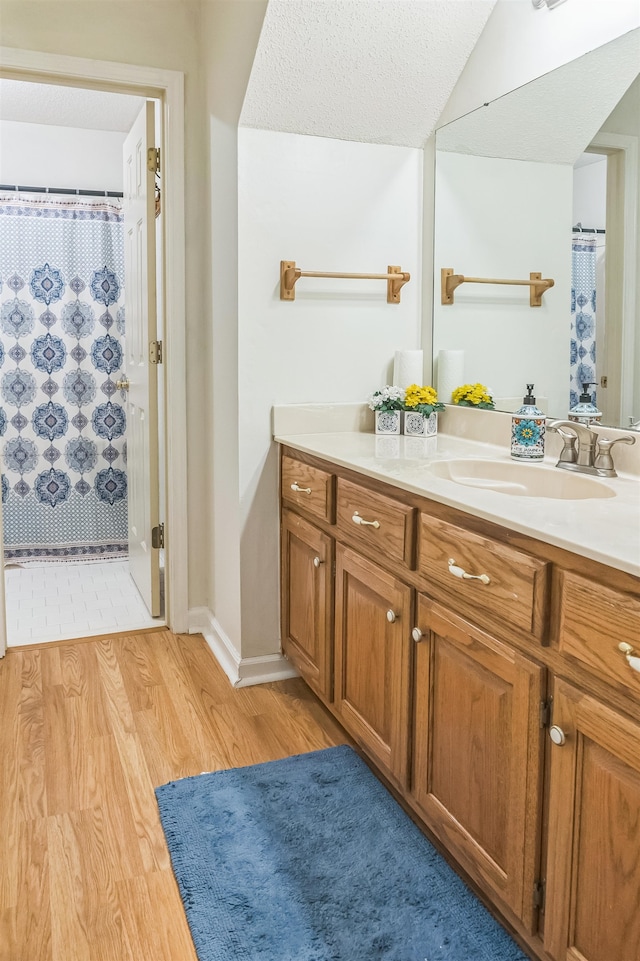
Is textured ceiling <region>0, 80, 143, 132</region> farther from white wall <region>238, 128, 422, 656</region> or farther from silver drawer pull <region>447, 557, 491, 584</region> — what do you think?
silver drawer pull <region>447, 557, 491, 584</region>

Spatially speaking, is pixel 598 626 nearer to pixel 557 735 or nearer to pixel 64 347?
pixel 557 735

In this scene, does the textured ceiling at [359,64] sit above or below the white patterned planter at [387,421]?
above

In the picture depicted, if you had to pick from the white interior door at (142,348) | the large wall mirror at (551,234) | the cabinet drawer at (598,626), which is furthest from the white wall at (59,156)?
the cabinet drawer at (598,626)

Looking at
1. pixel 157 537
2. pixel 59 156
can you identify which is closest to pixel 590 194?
pixel 157 537

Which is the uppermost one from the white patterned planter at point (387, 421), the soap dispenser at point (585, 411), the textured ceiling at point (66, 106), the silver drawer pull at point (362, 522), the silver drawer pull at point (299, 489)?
the textured ceiling at point (66, 106)

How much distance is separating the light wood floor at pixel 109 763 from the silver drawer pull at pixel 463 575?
853 mm

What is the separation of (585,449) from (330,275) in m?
1.02

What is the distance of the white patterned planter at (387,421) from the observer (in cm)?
241

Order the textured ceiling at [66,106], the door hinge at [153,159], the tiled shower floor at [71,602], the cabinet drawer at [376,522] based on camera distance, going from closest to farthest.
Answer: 1. the cabinet drawer at [376,522]
2. the door hinge at [153,159]
3. the tiled shower floor at [71,602]
4. the textured ceiling at [66,106]

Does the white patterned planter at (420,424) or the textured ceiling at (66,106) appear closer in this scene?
the white patterned planter at (420,424)

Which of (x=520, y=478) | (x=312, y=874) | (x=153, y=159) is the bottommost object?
(x=312, y=874)

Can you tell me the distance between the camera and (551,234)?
2.04 metres

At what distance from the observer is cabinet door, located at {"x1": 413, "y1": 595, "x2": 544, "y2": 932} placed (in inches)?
50.8

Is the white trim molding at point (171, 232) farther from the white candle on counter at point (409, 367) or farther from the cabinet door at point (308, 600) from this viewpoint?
the white candle on counter at point (409, 367)
